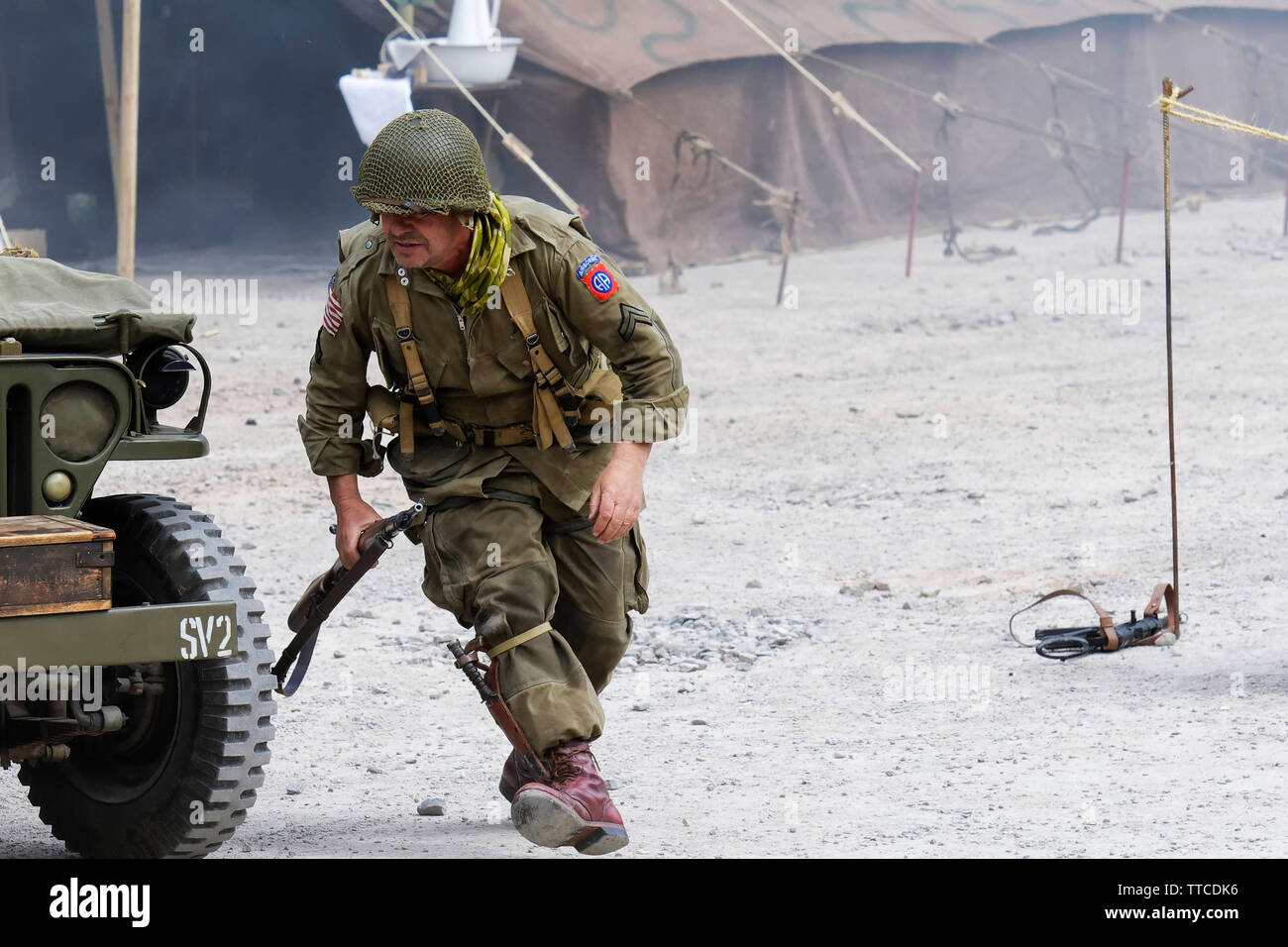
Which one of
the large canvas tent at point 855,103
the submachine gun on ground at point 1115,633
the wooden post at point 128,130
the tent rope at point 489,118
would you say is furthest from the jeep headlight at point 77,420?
the large canvas tent at point 855,103

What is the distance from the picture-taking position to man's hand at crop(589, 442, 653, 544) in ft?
11.8

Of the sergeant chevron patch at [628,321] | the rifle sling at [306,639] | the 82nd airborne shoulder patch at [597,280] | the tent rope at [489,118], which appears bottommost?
the rifle sling at [306,639]

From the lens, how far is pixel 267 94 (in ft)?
48.8

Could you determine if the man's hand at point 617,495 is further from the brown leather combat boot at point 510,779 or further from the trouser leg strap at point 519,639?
the brown leather combat boot at point 510,779

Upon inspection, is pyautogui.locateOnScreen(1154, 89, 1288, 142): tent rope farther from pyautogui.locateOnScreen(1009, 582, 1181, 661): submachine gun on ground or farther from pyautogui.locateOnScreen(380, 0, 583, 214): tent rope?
pyautogui.locateOnScreen(380, 0, 583, 214): tent rope

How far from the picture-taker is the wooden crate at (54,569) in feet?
10.1

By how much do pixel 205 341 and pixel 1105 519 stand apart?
20.9 feet

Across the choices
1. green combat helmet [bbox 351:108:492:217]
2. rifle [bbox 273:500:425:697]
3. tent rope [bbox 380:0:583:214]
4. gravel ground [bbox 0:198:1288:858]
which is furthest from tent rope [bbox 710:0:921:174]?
green combat helmet [bbox 351:108:492:217]

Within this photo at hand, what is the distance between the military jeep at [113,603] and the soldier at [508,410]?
374mm

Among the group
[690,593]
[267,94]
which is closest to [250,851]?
[690,593]

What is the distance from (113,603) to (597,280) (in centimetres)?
117

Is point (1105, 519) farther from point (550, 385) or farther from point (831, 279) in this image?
point (831, 279)

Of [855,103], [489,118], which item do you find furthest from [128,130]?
[855,103]

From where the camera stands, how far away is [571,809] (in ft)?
11.4
